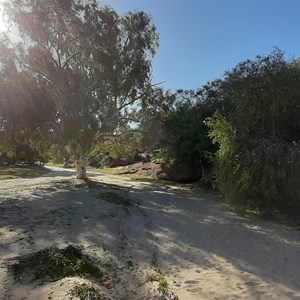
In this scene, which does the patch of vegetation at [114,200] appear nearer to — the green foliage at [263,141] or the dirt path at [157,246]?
the dirt path at [157,246]

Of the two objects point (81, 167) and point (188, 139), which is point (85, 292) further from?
point (81, 167)

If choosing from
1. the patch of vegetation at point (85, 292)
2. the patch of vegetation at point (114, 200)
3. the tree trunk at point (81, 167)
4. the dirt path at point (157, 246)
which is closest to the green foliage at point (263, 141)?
the dirt path at point (157, 246)

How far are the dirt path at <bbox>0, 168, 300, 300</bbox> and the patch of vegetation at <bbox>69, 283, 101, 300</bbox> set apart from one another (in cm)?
17

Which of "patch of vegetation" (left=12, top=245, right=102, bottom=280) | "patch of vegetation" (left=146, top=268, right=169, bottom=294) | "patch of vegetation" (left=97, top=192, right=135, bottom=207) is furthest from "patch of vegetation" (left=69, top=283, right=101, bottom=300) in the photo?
"patch of vegetation" (left=97, top=192, right=135, bottom=207)

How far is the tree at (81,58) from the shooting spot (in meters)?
21.4

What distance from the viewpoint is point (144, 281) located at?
21.3 ft

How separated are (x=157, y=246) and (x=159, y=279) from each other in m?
2.49

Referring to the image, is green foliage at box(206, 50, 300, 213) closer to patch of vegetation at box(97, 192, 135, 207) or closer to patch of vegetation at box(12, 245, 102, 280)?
patch of vegetation at box(97, 192, 135, 207)

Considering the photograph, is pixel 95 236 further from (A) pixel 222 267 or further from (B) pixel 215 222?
(B) pixel 215 222

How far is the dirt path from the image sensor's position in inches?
237

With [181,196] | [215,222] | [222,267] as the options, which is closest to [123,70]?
[181,196]

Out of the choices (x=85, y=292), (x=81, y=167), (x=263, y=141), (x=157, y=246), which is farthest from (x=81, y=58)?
(x=85, y=292)

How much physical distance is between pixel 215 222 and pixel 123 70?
15.0 m

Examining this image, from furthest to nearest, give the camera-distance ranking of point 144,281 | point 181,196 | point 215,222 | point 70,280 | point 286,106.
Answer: point 181,196, point 286,106, point 215,222, point 144,281, point 70,280
